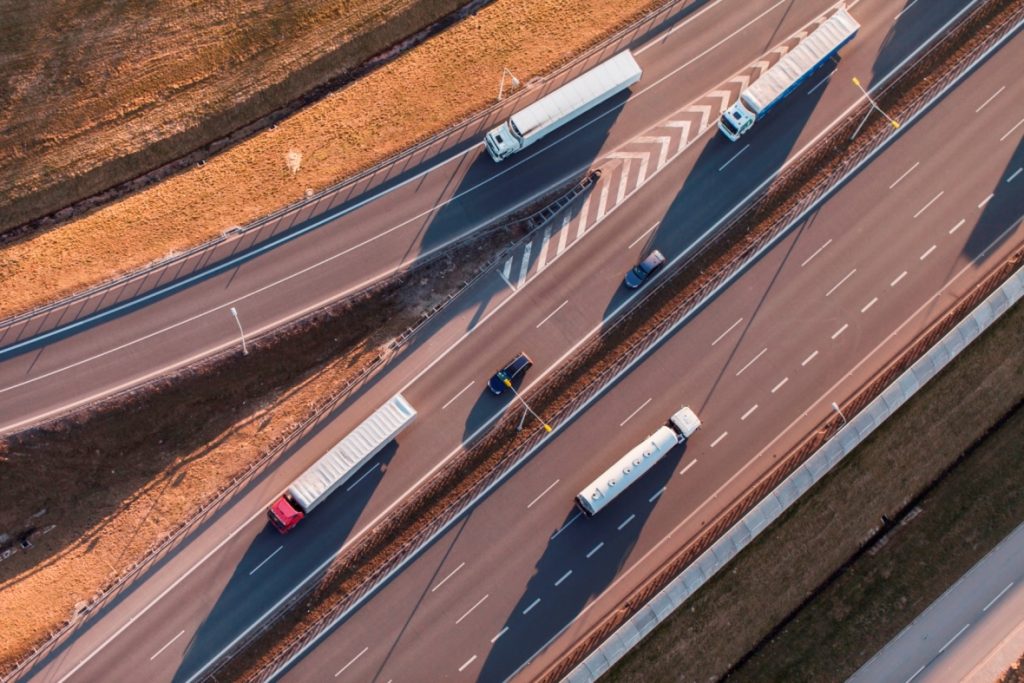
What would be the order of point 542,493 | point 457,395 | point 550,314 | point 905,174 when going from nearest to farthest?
point 542,493, point 457,395, point 550,314, point 905,174

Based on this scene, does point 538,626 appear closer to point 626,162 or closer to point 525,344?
point 525,344

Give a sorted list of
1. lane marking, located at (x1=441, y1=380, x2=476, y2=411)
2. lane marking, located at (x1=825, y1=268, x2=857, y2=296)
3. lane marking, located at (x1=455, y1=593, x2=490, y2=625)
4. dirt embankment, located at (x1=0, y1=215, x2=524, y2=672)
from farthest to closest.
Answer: dirt embankment, located at (x1=0, y1=215, x2=524, y2=672)
lane marking, located at (x1=825, y1=268, x2=857, y2=296)
lane marking, located at (x1=441, y1=380, x2=476, y2=411)
lane marking, located at (x1=455, y1=593, x2=490, y2=625)

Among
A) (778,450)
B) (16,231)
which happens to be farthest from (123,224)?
(778,450)

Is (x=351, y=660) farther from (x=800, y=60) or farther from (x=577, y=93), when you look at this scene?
(x=800, y=60)

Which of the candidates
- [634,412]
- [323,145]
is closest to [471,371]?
[634,412]

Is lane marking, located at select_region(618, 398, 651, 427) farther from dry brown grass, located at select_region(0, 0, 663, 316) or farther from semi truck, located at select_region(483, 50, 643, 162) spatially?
dry brown grass, located at select_region(0, 0, 663, 316)

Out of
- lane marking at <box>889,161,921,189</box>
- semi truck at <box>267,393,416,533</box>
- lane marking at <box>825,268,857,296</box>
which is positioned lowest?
lane marking at <box>825,268,857,296</box>

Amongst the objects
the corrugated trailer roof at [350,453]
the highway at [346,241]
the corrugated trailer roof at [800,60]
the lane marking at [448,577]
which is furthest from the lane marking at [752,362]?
the lane marking at [448,577]

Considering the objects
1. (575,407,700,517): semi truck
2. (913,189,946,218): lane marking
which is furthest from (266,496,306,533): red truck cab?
(913,189,946,218): lane marking
